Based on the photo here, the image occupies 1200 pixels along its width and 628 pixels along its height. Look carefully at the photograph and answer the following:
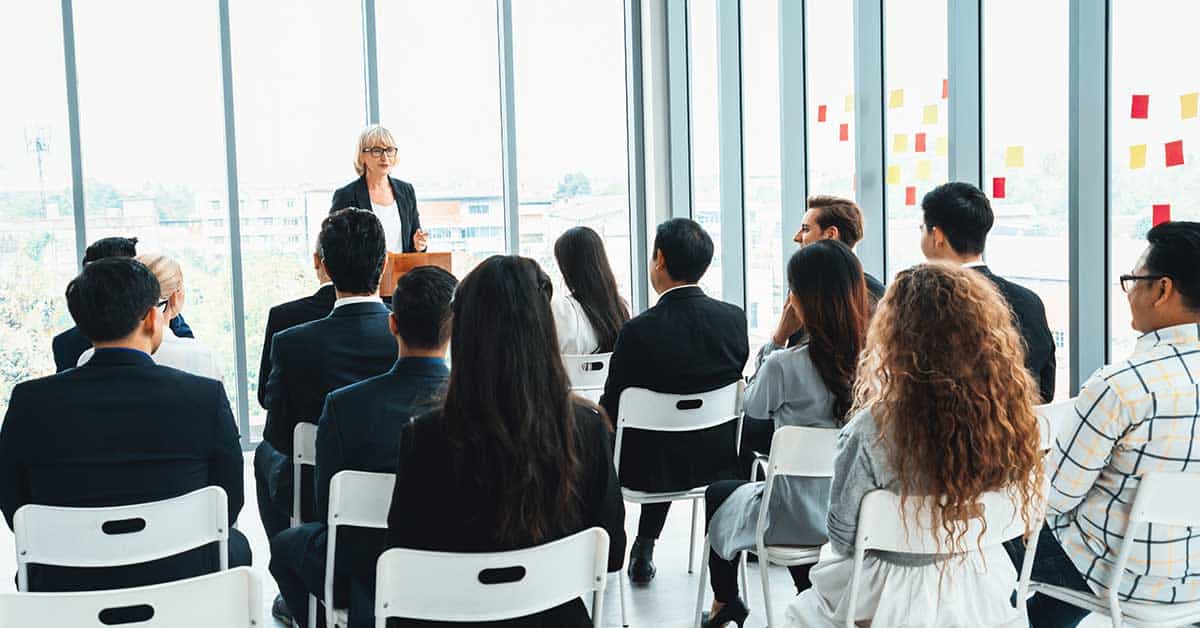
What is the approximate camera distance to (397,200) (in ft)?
18.3

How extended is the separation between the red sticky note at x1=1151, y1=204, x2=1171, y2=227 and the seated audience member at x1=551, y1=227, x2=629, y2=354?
1.87 m

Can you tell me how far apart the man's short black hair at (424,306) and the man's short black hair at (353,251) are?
773 mm

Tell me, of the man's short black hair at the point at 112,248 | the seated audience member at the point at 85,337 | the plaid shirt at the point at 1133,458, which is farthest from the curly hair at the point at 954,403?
the man's short black hair at the point at 112,248

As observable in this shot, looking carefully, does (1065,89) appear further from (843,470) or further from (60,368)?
(60,368)

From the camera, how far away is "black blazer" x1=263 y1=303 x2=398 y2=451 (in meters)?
3.10

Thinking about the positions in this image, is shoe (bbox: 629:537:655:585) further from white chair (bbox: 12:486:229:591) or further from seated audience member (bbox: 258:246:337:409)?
white chair (bbox: 12:486:229:591)

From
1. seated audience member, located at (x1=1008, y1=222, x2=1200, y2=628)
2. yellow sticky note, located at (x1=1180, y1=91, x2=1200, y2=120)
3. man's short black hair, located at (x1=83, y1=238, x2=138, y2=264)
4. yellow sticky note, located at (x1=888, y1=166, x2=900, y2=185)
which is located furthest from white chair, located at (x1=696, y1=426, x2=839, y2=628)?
man's short black hair, located at (x1=83, y1=238, x2=138, y2=264)

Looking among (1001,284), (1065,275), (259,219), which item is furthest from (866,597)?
(259,219)

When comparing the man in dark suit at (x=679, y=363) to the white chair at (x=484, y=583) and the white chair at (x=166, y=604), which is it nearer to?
the white chair at (x=484, y=583)

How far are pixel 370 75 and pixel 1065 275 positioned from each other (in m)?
4.45

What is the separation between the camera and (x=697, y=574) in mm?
4082

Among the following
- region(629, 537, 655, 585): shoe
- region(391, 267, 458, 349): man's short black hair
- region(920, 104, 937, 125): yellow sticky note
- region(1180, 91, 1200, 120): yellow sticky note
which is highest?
region(920, 104, 937, 125): yellow sticky note

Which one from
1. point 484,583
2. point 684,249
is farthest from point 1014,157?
point 484,583

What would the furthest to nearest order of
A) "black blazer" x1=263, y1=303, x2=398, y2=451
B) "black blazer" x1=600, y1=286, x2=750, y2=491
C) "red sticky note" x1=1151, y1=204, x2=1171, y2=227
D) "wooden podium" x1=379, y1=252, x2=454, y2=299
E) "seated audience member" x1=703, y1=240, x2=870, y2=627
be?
"wooden podium" x1=379, y1=252, x2=454, y2=299, "black blazer" x1=600, y1=286, x2=750, y2=491, "red sticky note" x1=1151, y1=204, x2=1171, y2=227, "black blazer" x1=263, y1=303, x2=398, y2=451, "seated audience member" x1=703, y1=240, x2=870, y2=627
